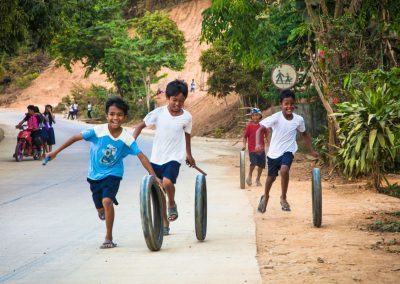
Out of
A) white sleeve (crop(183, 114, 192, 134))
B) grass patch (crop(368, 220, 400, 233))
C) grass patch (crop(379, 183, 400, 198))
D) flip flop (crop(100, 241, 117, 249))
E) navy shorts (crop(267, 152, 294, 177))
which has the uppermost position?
white sleeve (crop(183, 114, 192, 134))

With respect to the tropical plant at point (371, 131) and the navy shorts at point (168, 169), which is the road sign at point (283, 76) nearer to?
the tropical plant at point (371, 131)

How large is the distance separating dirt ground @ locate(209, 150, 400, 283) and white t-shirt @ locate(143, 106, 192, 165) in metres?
1.38

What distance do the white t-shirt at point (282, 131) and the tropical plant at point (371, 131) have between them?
11.0ft

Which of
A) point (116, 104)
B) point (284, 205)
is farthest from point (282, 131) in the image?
point (116, 104)

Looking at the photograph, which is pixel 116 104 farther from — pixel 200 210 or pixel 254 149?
pixel 254 149

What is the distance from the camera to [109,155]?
9.19 m

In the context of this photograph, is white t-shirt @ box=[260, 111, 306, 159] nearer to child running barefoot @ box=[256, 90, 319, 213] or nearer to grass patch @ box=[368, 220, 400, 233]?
child running barefoot @ box=[256, 90, 319, 213]

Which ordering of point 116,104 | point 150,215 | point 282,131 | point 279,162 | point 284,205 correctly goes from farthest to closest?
point 284,205 → point 279,162 → point 282,131 → point 116,104 → point 150,215

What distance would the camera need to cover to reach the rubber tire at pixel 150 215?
335 inches

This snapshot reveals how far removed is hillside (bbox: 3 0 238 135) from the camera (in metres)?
50.0

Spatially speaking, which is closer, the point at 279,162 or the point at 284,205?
the point at 279,162

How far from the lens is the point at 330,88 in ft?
62.3

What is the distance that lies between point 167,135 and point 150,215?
1.60 m

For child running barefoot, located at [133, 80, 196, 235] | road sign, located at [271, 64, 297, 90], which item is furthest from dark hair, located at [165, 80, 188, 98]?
road sign, located at [271, 64, 297, 90]
